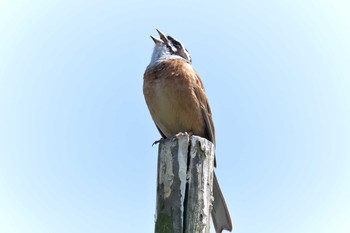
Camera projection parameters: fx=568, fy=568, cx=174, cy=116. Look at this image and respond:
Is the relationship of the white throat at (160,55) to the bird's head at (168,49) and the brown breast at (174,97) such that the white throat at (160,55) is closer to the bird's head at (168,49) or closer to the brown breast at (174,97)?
the bird's head at (168,49)

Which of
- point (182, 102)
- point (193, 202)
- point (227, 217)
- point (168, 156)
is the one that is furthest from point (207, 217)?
point (182, 102)

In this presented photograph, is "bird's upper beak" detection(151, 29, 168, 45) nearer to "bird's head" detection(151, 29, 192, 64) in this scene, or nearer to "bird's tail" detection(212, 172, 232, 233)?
"bird's head" detection(151, 29, 192, 64)

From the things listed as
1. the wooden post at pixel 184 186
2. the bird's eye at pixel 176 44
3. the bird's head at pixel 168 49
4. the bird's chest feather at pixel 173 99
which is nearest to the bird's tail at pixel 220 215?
the wooden post at pixel 184 186

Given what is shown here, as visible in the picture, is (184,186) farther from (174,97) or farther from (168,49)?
(168,49)

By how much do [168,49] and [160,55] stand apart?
214mm

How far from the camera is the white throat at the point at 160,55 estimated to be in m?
6.41

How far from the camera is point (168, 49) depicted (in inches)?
267

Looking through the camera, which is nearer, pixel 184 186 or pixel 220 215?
pixel 184 186

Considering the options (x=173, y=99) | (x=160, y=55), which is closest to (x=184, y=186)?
(x=173, y=99)

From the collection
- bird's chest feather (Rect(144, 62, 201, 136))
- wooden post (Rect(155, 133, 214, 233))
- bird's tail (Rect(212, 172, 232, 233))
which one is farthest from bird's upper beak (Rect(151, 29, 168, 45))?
wooden post (Rect(155, 133, 214, 233))

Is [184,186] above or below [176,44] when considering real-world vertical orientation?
below

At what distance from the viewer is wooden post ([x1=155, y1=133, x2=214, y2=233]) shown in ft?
12.3

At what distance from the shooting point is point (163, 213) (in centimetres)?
381

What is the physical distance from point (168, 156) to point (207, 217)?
0.53 meters
